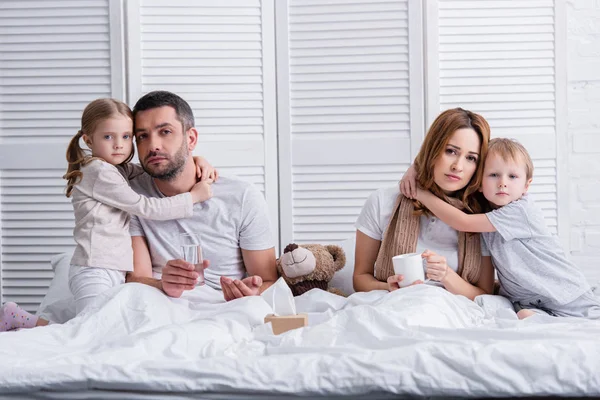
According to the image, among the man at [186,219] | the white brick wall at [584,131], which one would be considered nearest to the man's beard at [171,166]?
the man at [186,219]

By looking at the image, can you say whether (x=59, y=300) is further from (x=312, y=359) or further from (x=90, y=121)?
(x=312, y=359)

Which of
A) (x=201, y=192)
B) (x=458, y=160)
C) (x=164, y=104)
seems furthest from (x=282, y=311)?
(x=164, y=104)

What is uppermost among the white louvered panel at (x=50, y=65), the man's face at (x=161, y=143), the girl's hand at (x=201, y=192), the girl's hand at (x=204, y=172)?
the white louvered panel at (x=50, y=65)

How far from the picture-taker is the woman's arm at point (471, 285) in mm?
2047

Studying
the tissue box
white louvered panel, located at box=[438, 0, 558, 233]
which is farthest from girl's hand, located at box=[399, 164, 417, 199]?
white louvered panel, located at box=[438, 0, 558, 233]

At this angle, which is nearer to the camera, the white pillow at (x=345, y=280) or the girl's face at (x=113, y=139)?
the girl's face at (x=113, y=139)

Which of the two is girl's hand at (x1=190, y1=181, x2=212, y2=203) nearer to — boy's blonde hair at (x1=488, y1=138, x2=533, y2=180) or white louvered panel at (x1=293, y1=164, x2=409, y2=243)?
boy's blonde hair at (x1=488, y1=138, x2=533, y2=180)

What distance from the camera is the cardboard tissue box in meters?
1.71

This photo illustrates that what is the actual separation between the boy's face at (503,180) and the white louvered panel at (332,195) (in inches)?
41.2

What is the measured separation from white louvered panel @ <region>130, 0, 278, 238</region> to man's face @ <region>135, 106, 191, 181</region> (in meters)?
0.90

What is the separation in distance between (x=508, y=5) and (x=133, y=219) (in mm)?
1847

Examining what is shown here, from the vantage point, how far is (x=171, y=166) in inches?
87.7

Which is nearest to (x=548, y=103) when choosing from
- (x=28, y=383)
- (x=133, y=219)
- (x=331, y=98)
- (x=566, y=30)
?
(x=566, y=30)

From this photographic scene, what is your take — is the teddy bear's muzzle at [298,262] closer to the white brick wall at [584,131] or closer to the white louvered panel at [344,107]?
the white louvered panel at [344,107]
